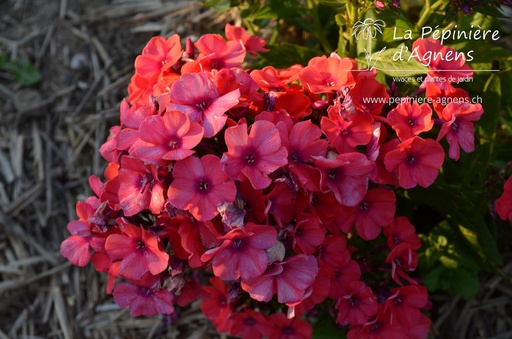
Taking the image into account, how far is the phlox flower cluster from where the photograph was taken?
1344 millimetres

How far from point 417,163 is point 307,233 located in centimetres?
33

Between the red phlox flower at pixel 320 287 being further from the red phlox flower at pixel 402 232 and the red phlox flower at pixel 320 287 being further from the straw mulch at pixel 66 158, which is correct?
the straw mulch at pixel 66 158

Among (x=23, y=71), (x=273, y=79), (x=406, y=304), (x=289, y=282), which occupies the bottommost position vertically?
(x=406, y=304)

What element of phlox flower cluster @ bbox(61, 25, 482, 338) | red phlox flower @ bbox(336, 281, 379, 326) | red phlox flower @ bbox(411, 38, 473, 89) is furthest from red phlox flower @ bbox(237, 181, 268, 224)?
red phlox flower @ bbox(411, 38, 473, 89)

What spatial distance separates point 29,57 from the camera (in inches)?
113

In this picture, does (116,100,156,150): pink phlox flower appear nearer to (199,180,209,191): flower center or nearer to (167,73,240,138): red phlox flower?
(167,73,240,138): red phlox flower

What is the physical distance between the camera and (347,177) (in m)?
1.39

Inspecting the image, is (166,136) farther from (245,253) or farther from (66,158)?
(66,158)

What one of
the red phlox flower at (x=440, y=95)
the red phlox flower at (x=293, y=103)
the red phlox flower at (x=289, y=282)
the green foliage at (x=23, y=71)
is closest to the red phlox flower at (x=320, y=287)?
the red phlox flower at (x=289, y=282)

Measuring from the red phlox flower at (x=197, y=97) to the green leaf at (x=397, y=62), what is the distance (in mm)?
545

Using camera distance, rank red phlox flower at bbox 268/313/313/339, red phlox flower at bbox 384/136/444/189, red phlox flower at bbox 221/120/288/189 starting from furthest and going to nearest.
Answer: red phlox flower at bbox 268/313/313/339, red phlox flower at bbox 384/136/444/189, red phlox flower at bbox 221/120/288/189

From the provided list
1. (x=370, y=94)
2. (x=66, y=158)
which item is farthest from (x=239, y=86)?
(x=66, y=158)

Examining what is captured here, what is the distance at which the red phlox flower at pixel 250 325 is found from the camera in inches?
69.3

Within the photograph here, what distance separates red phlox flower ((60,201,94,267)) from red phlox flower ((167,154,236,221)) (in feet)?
1.18
